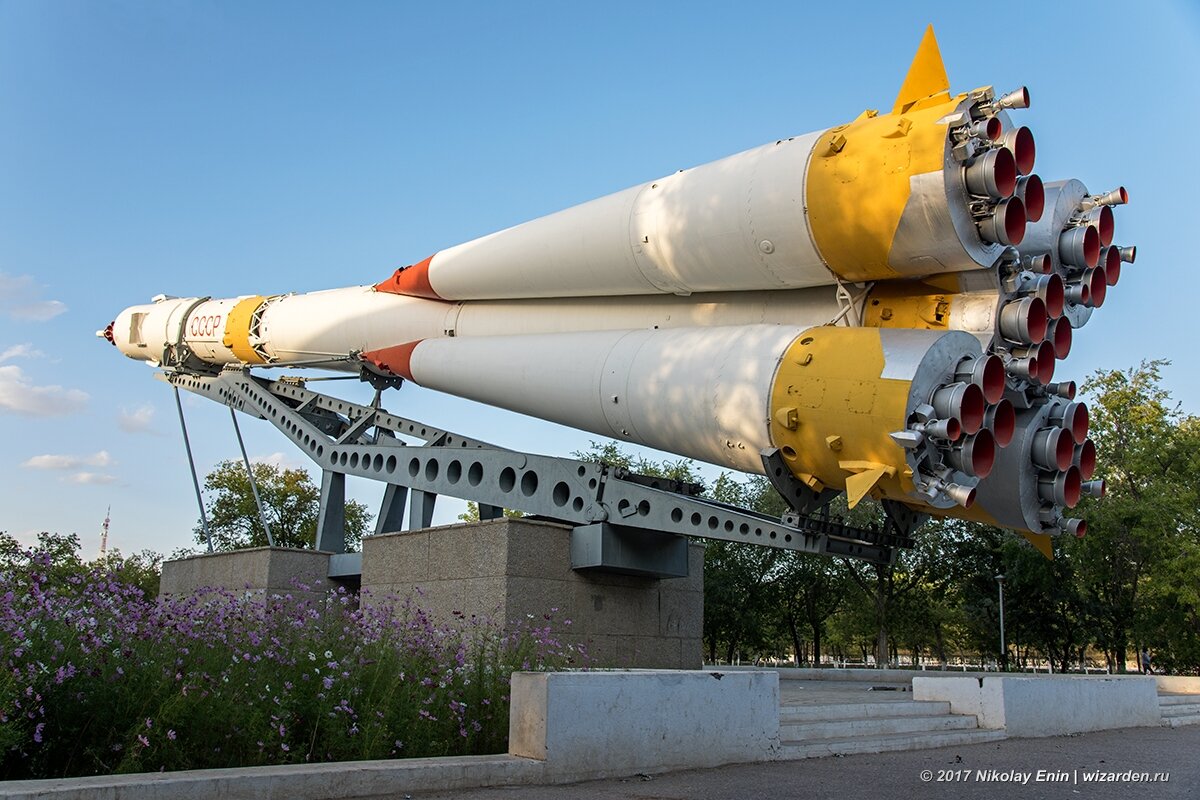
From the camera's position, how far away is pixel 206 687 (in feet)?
17.9

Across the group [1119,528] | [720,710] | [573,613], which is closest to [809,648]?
[1119,528]

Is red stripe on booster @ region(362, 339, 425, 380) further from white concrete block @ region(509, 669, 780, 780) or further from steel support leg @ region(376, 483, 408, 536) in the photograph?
white concrete block @ region(509, 669, 780, 780)

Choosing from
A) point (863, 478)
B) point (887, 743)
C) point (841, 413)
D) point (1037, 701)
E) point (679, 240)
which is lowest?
point (887, 743)

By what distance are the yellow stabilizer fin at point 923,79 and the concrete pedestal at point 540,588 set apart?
5914 millimetres

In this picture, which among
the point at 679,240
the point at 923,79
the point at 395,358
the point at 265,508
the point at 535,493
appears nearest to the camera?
the point at 923,79

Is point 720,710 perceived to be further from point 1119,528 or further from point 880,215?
point 1119,528

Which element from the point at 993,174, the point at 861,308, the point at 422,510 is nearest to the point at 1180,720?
the point at 861,308

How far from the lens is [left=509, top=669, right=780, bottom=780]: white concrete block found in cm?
583

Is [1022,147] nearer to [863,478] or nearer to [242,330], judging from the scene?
[863,478]

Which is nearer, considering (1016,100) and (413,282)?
(1016,100)

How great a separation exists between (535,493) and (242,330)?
23.9ft

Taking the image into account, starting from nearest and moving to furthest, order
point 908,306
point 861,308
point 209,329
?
point 908,306 → point 861,308 → point 209,329

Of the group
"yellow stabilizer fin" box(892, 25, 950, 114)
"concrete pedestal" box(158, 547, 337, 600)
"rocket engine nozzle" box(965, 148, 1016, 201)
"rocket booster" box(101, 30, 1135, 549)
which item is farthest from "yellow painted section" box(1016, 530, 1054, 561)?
"concrete pedestal" box(158, 547, 337, 600)

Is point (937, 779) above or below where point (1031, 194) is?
below
